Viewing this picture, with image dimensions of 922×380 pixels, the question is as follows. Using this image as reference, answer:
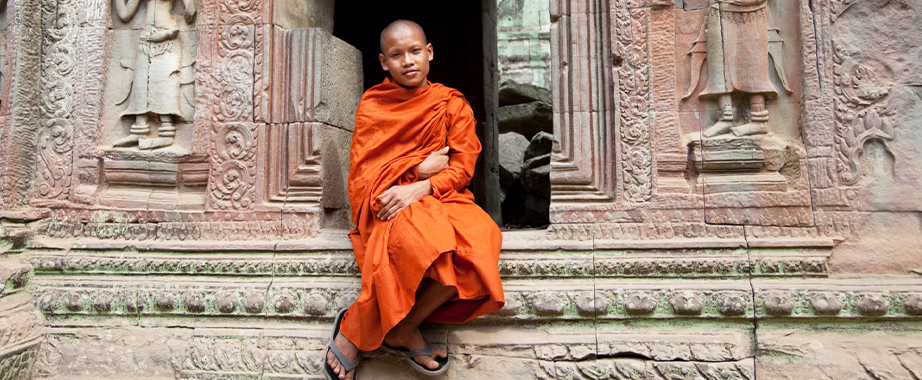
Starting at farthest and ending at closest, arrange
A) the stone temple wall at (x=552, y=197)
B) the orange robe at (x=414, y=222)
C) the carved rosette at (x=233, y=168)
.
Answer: the carved rosette at (x=233, y=168), the stone temple wall at (x=552, y=197), the orange robe at (x=414, y=222)

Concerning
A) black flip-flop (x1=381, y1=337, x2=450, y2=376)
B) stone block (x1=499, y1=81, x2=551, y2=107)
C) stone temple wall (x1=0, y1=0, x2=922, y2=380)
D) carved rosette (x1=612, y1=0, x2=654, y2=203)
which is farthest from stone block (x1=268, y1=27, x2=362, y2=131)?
stone block (x1=499, y1=81, x2=551, y2=107)

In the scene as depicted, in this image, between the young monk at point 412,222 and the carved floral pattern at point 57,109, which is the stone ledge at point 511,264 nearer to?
the young monk at point 412,222

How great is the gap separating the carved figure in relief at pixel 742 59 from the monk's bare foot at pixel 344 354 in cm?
206

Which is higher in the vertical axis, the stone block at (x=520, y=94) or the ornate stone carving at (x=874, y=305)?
the stone block at (x=520, y=94)

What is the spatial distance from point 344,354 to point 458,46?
409cm

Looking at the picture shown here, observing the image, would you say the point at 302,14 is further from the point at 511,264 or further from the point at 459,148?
the point at 511,264

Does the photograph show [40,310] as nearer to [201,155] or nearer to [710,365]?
[201,155]

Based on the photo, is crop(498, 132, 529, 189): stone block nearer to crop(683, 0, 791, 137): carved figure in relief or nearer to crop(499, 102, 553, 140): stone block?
crop(499, 102, 553, 140): stone block

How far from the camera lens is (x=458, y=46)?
238 inches

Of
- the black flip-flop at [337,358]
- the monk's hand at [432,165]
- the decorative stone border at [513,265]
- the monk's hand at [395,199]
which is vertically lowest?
the black flip-flop at [337,358]

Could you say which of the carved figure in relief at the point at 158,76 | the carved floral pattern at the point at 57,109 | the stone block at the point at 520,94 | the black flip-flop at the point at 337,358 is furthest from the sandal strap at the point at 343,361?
the stone block at the point at 520,94

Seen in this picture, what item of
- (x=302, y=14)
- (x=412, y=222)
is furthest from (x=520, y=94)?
(x=412, y=222)

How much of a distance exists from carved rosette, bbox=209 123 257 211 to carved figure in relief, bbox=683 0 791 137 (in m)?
2.47

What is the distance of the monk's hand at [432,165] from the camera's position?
2.77 meters
